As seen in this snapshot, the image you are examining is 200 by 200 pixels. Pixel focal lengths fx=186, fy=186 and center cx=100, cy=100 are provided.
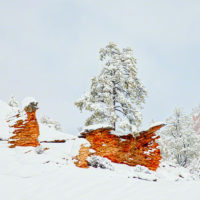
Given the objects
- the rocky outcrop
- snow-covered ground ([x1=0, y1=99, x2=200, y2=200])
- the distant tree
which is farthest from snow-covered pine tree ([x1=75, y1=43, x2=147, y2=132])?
the distant tree

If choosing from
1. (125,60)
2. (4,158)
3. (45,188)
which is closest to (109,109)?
(125,60)

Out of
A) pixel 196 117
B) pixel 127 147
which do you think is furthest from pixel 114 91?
pixel 196 117

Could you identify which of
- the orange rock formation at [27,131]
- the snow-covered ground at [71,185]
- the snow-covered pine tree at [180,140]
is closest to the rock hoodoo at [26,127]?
the orange rock formation at [27,131]

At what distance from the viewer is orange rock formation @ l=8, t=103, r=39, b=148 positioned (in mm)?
9430

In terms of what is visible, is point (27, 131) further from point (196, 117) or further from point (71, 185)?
point (196, 117)

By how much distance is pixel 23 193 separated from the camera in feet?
15.3

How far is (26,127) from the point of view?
9820 millimetres

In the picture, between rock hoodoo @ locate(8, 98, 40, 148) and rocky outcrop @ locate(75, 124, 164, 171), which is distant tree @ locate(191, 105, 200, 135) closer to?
rocky outcrop @ locate(75, 124, 164, 171)

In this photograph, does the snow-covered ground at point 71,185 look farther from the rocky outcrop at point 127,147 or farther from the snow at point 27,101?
the rocky outcrop at point 127,147

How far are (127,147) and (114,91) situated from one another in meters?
4.55

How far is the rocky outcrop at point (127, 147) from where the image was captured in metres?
11.1

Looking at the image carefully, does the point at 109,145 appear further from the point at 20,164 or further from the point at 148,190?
the point at 148,190

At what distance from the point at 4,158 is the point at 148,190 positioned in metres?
5.80

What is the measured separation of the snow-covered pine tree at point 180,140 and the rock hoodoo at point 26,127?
15245mm
